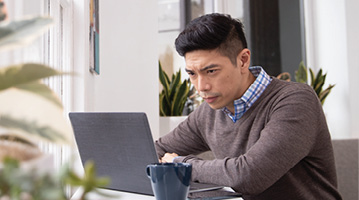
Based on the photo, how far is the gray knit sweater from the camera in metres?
1.25

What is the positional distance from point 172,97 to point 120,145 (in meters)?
1.92

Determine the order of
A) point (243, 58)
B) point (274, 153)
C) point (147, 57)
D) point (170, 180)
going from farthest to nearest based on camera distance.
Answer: point (147, 57) < point (243, 58) < point (274, 153) < point (170, 180)

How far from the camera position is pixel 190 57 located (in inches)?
60.1

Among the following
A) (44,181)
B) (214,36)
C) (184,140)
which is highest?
(214,36)

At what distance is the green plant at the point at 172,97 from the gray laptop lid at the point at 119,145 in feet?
5.78

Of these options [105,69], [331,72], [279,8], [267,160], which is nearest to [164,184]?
[267,160]

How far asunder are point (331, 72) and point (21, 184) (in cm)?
336

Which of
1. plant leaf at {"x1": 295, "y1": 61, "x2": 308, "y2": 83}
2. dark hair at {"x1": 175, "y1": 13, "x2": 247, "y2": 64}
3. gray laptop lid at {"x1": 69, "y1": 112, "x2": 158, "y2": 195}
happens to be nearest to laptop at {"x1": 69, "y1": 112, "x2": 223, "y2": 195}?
gray laptop lid at {"x1": 69, "y1": 112, "x2": 158, "y2": 195}

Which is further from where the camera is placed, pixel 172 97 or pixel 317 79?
pixel 317 79

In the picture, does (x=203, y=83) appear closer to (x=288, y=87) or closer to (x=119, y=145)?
(x=288, y=87)

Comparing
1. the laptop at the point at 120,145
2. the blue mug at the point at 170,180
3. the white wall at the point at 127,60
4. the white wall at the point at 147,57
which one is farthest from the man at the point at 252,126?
the white wall at the point at 127,60

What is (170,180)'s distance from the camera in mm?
809

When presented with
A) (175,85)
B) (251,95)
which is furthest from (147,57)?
(251,95)

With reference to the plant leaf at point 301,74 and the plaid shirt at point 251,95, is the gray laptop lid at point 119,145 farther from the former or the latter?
the plant leaf at point 301,74
